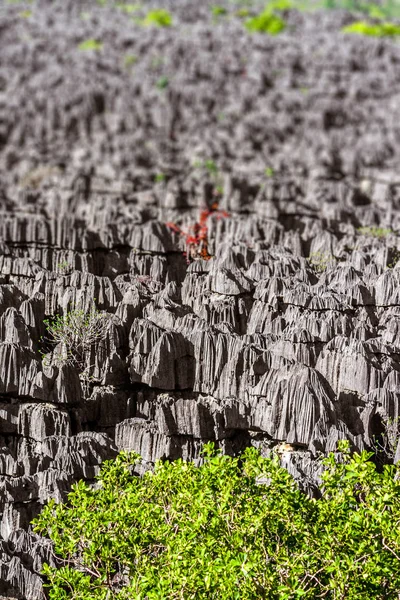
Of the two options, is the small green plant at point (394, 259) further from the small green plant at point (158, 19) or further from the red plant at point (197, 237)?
the small green plant at point (158, 19)

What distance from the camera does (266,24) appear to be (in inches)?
3159

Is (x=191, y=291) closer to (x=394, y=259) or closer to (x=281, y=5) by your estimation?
(x=394, y=259)

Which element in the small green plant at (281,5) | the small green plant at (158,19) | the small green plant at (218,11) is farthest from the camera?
the small green plant at (281,5)

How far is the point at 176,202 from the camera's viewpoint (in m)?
38.3

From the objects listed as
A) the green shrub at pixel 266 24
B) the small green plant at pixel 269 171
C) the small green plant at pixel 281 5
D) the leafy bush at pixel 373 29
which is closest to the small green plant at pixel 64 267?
the small green plant at pixel 269 171

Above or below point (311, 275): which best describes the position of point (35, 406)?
below

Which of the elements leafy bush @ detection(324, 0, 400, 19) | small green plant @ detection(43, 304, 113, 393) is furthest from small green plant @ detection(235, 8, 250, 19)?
small green plant @ detection(43, 304, 113, 393)

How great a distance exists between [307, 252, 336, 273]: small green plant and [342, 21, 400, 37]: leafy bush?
54429mm

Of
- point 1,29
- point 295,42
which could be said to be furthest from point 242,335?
point 1,29

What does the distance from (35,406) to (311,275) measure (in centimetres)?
960

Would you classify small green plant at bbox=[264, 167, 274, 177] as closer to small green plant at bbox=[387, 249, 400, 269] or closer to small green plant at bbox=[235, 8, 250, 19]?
small green plant at bbox=[387, 249, 400, 269]

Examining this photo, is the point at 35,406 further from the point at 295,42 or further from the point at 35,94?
the point at 295,42

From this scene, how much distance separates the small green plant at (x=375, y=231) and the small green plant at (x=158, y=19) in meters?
51.9

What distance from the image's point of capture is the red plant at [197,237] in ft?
96.8
